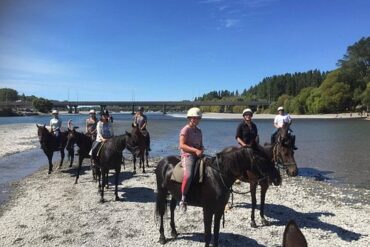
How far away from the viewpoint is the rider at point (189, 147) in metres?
8.12

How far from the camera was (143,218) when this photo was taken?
11.3 meters

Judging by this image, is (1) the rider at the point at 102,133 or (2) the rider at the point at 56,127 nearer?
(1) the rider at the point at 102,133

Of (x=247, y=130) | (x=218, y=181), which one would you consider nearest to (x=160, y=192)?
(x=218, y=181)

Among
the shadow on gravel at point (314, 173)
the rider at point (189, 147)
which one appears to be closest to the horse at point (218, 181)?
the rider at point (189, 147)

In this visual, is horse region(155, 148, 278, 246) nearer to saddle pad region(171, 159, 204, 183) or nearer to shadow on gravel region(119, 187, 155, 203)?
saddle pad region(171, 159, 204, 183)

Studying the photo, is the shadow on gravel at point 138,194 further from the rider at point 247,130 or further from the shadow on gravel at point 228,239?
the rider at point 247,130

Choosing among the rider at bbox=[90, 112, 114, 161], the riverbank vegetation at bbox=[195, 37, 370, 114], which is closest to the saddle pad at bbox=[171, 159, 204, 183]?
the rider at bbox=[90, 112, 114, 161]

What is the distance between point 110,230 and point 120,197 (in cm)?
360

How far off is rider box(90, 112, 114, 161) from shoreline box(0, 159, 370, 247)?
1596mm

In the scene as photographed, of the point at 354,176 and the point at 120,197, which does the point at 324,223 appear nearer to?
the point at 120,197

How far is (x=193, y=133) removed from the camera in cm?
837

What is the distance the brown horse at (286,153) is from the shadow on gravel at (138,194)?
4941 millimetres

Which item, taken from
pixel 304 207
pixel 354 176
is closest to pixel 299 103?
pixel 354 176

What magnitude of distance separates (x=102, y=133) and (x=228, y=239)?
22.4ft
